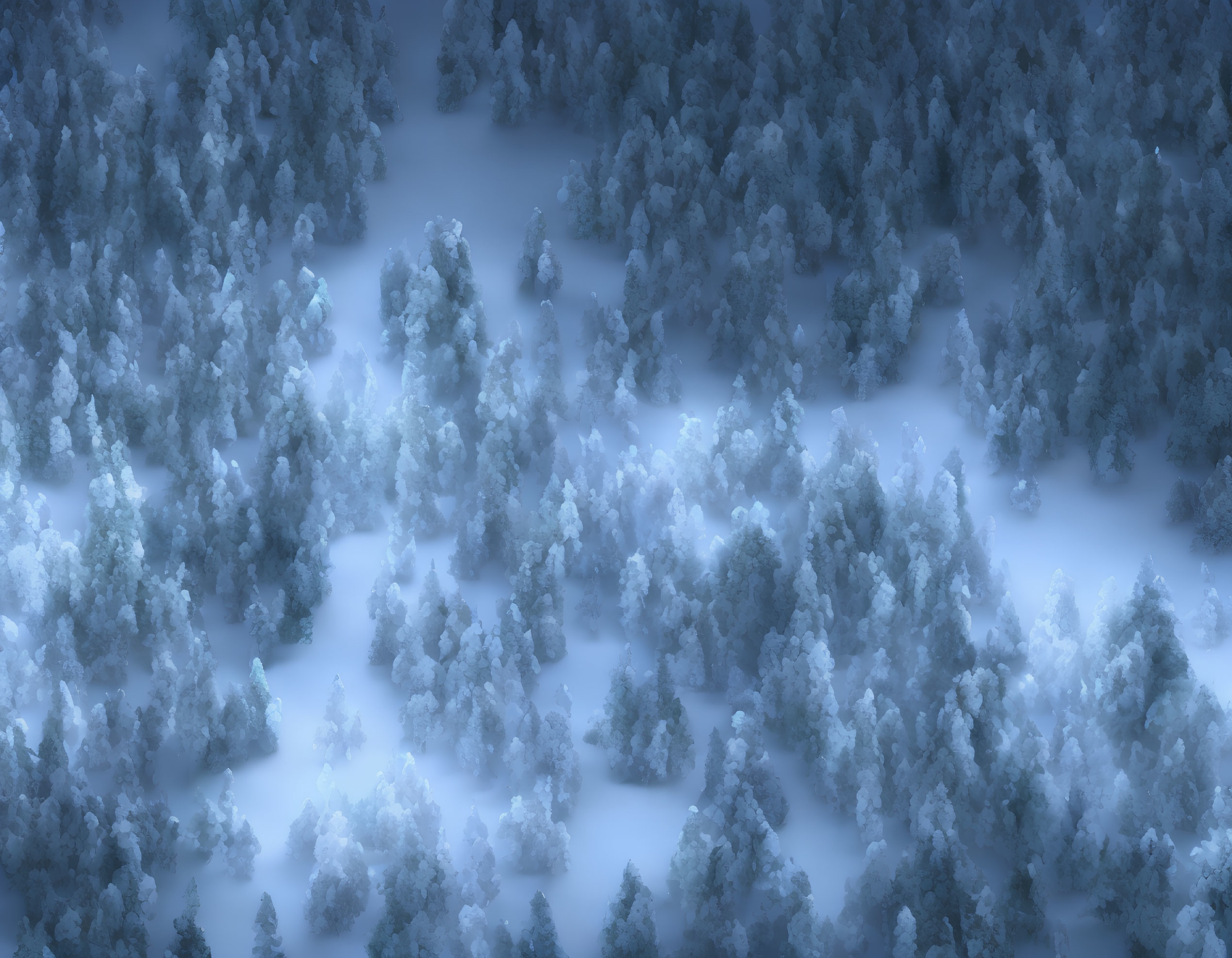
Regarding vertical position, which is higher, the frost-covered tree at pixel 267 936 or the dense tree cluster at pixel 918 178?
the dense tree cluster at pixel 918 178

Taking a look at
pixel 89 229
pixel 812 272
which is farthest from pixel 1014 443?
pixel 89 229

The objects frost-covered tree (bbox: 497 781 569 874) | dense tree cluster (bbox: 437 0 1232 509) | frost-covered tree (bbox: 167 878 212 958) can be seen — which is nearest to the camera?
frost-covered tree (bbox: 167 878 212 958)

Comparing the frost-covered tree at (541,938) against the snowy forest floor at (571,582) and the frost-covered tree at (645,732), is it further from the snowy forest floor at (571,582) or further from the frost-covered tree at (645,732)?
the frost-covered tree at (645,732)

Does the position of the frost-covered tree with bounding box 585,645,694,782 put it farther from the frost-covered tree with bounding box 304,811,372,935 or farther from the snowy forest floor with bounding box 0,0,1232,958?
the frost-covered tree with bounding box 304,811,372,935

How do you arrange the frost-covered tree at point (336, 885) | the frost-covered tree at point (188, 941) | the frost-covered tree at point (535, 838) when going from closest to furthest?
1. the frost-covered tree at point (188, 941)
2. the frost-covered tree at point (336, 885)
3. the frost-covered tree at point (535, 838)

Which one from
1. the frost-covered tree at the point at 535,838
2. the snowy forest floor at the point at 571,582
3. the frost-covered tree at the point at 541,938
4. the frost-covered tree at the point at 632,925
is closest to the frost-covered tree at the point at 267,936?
the snowy forest floor at the point at 571,582

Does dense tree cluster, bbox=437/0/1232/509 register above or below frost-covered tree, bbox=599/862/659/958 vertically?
above

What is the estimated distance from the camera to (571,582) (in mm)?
14086

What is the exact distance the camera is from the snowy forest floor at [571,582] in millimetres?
12109

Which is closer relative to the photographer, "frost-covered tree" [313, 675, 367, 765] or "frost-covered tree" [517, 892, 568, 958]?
"frost-covered tree" [517, 892, 568, 958]

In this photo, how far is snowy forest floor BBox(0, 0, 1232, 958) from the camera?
39.7 ft

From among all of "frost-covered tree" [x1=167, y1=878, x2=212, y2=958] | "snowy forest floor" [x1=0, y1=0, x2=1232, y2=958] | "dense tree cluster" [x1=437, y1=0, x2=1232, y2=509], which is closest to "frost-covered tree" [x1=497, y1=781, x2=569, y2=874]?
"snowy forest floor" [x1=0, y1=0, x2=1232, y2=958]

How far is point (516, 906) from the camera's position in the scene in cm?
1195

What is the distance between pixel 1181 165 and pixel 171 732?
10.7 meters
